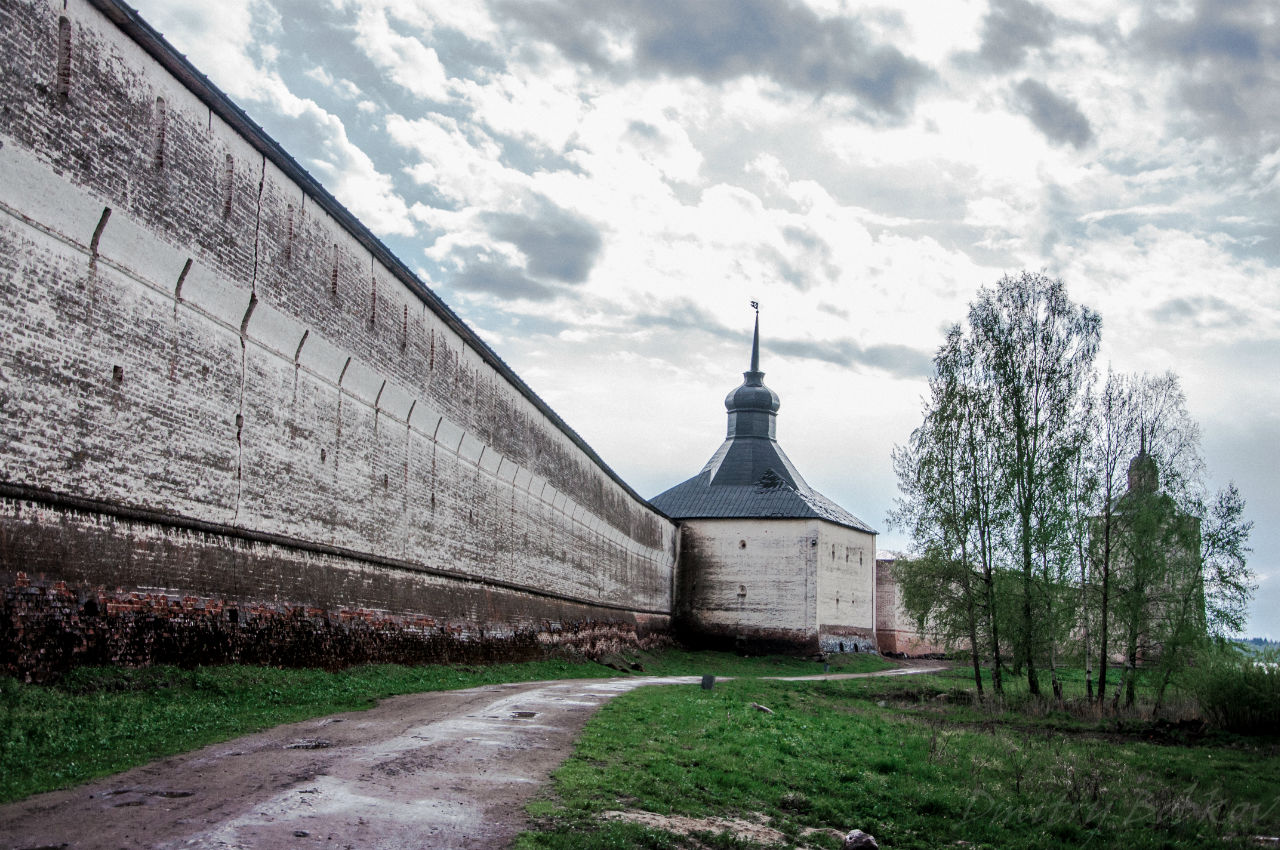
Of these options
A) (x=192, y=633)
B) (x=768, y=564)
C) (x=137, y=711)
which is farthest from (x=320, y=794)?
(x=768, y=564)

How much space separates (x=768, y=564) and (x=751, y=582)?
3.24ft

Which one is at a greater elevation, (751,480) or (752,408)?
(752,408)

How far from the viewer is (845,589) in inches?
1596

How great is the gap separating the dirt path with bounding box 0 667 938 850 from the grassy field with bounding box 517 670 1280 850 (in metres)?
0.44

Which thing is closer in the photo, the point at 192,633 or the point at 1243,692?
the point at 192,633

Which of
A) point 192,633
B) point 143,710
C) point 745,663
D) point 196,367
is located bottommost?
point 745,663

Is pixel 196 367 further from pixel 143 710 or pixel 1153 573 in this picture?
pixel 1153 573

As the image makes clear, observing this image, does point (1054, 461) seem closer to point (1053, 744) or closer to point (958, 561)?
point (958, 561)

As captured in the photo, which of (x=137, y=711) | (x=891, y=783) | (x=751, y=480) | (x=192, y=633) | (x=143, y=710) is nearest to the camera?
(x=137, y=711)

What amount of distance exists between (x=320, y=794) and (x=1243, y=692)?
48.8ft

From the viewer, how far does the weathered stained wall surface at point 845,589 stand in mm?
38781

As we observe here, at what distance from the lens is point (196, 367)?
11.6 meters

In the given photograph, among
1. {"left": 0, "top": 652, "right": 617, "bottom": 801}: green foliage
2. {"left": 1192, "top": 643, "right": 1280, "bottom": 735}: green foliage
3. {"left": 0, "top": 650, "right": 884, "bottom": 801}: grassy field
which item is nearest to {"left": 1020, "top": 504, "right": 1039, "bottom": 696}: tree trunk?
{"left": 1192, "top": 643, "right": 1280, "bottom": 735}: green foliage

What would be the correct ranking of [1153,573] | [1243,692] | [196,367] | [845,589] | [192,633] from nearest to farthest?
[192,633] → [196,367] → [1243,692] → [1153,573] → [845,589]
